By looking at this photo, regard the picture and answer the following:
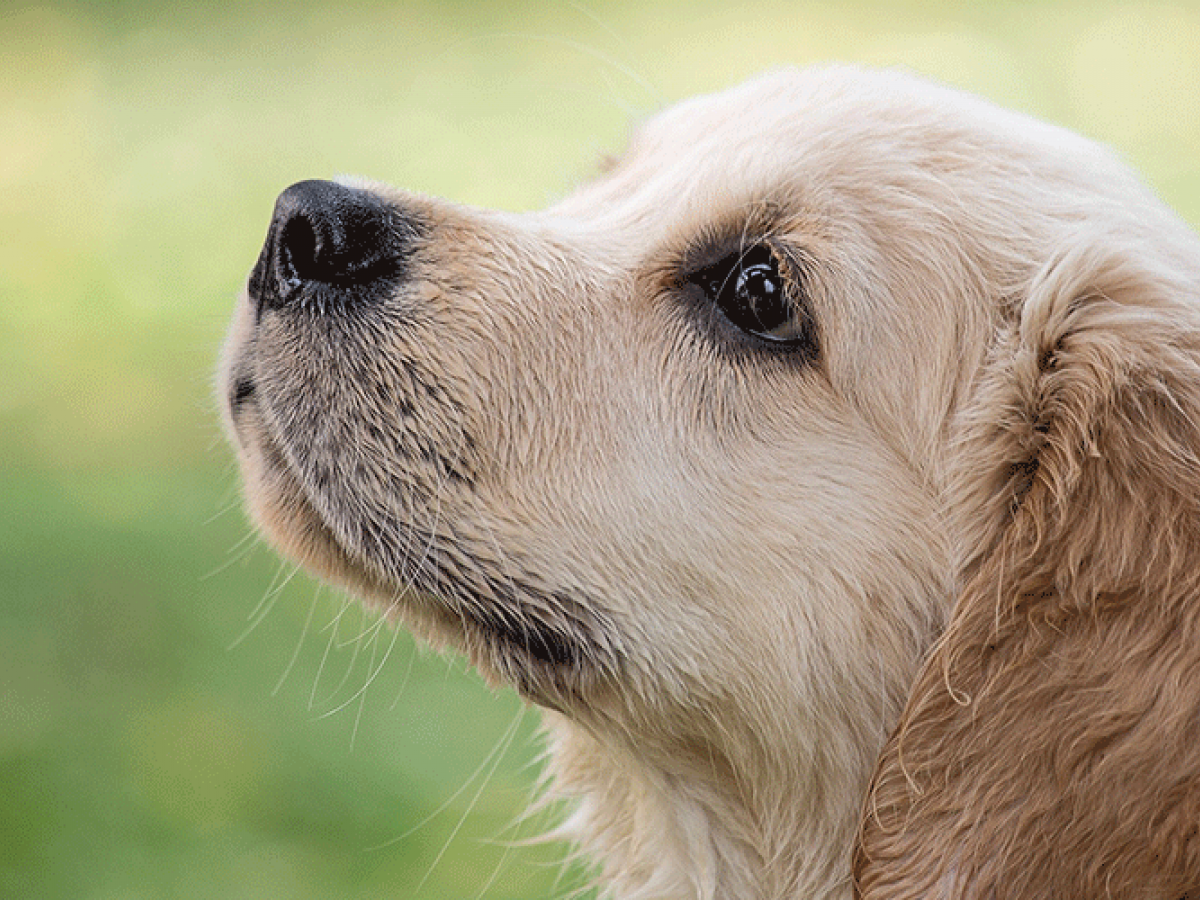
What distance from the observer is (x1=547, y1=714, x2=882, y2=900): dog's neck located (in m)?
2.84

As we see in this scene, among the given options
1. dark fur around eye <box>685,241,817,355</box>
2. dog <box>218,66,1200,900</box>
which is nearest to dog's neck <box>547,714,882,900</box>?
dog <box>218,66,1200,900</box>

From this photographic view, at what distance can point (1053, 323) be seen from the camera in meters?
2.76

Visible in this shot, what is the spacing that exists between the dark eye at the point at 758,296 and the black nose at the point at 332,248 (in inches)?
22.7

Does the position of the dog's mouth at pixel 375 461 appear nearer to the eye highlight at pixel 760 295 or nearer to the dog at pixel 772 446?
the dog at pixel 772 446

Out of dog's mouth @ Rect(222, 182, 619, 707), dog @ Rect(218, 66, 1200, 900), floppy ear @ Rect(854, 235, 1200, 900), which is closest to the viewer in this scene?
floppy ear @ Rect(854, 235, 1200, 900)

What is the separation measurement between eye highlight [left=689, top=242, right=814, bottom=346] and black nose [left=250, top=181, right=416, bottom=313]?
577mm

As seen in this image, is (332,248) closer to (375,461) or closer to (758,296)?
(375,461)

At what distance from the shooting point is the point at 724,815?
2.98m

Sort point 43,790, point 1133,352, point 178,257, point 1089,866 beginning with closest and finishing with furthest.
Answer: point 1089,866 < point 1133,352 < point 43,790 < point 178,257

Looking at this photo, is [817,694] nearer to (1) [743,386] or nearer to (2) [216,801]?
(1) [743,386]

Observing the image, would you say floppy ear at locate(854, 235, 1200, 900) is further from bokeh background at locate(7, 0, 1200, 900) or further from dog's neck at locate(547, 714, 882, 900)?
bokeh background at locate(7, 0, 1200, 900)

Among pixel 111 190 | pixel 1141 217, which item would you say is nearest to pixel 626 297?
pixel 1141 217

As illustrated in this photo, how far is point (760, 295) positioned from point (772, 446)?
0.94 feet

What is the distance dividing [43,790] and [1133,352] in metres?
3.94
